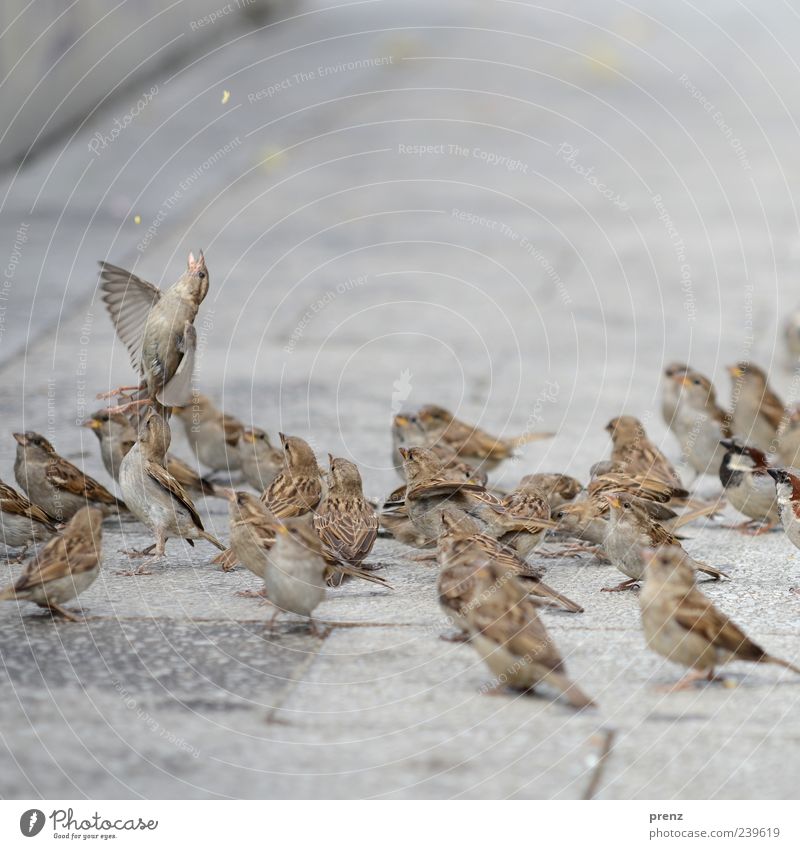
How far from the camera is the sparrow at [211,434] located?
6887mm

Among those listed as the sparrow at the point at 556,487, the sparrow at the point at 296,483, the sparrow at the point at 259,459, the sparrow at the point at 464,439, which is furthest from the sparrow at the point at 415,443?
the sparrow at the point at 296,483

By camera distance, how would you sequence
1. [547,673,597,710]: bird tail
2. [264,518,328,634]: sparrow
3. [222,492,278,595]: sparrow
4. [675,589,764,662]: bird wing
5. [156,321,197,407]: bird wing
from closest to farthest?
[547,673,597,710]: bird tail < [675,589,764,662]: bird wing < [264,518,328,634]: sparrow < [222,492,278,595]: sparrow < [156,321,197,407]: bird wing

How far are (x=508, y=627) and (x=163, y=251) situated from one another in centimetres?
673

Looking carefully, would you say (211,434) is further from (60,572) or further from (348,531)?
(60,572)

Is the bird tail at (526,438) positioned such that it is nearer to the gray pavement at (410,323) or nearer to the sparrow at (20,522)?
the gray pavement at (410,323)

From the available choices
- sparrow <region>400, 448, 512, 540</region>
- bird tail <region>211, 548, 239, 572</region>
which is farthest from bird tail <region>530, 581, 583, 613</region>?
bird tail <region>211, 548, 239, 572</region>

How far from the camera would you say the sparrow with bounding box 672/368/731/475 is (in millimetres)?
7031

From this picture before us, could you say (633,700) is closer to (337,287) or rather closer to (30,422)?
(30,422)

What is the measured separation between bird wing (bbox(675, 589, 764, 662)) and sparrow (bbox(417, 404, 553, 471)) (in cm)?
247

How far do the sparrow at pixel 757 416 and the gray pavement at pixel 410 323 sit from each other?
1.44ft

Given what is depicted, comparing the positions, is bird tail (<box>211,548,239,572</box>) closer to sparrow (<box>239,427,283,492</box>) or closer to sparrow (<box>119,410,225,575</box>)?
sparrow (<box>119,410,225,575</box>)

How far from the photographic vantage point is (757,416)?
24.5 ft

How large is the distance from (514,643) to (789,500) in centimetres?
191

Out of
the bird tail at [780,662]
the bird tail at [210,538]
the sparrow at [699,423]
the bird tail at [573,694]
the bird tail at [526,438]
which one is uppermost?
the sparrow at [699,423]
